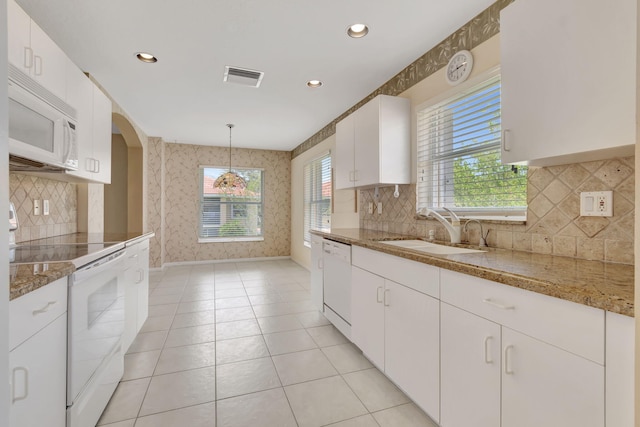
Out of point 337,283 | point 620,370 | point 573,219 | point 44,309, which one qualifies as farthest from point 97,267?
point 573,219

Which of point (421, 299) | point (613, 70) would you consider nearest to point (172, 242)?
point (421, 299)

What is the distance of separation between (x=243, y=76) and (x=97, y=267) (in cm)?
223

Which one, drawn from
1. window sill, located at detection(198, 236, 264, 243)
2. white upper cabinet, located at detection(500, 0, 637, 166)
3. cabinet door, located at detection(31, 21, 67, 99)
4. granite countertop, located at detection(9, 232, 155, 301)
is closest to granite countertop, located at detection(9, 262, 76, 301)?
granite countertop, located at detection(9, 232, 155, 301)

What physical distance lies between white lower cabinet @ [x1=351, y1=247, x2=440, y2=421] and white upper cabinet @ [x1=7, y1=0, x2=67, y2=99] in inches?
87.9

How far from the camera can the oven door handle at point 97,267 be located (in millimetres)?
1384

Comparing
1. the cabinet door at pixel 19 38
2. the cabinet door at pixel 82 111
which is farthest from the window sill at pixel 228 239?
the cabinet door at pixel 19 38

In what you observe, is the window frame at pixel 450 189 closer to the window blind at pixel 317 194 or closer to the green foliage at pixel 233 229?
the window blind at pixel 317 194

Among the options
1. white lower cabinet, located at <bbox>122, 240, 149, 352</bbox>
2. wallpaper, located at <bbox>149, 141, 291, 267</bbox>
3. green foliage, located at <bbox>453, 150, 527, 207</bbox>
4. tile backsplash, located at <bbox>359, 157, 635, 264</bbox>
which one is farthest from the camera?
wallpaper, located at <bbox>149, 141, 291, 267</bbox>

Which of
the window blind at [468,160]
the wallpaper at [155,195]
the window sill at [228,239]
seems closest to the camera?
the window blind at [468,160]

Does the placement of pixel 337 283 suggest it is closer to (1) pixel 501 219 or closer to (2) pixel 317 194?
(1) pixel 501 219

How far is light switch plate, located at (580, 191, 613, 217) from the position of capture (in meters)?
1.37

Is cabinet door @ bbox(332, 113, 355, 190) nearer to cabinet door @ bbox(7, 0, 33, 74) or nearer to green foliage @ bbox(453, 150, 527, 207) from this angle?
green foliage @ bbox(453, 150, 527, 207)

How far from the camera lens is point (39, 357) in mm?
1097

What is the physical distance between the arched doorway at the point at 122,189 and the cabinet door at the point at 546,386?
5231 mm
